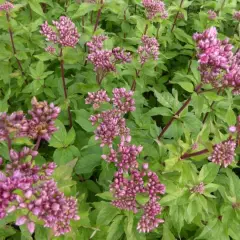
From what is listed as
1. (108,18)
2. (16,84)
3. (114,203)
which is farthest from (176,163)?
(108,18)

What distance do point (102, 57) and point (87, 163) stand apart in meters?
1.49

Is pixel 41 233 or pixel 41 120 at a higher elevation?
pixel 41 120

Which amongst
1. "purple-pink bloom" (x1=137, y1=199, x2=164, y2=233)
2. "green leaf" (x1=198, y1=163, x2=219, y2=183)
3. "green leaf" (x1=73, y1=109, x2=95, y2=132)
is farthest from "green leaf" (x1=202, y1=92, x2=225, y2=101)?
"green leaf" (x1=73, y1=109, x2=95, y2=132)

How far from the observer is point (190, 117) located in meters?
4.47

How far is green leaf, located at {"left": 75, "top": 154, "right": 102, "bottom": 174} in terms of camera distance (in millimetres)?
4266

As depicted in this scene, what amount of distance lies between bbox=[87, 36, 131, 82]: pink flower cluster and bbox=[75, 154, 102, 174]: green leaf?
125 centimetres

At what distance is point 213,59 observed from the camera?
11.6ft

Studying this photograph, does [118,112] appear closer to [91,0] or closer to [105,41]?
[105,41]

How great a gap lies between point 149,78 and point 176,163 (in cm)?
303

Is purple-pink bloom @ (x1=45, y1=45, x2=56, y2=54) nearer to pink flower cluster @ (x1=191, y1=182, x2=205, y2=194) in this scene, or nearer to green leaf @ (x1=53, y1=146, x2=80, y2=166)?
green leaf @ (x1=53, y1=146, x2=80, y2=166)

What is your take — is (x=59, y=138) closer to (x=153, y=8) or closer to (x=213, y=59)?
(x=213, y=59)

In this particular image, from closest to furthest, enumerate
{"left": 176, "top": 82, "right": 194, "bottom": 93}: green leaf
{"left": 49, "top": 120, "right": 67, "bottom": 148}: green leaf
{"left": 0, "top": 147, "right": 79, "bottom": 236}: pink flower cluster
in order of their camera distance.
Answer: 1. {"left": 0, "top": 147, "right": 79, "bottom": 236}: pink flower cluster
2. {"left": 176, "top": 82, "right": 194, "bottom": 93}: green leaf
3. {"left": 49, "top": 120, "right": 67, "bottom": 148}: green leaf

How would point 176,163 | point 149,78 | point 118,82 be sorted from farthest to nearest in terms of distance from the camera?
point 149,78, point 118,82, point 176,163

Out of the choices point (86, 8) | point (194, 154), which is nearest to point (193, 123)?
point (194, 154)
